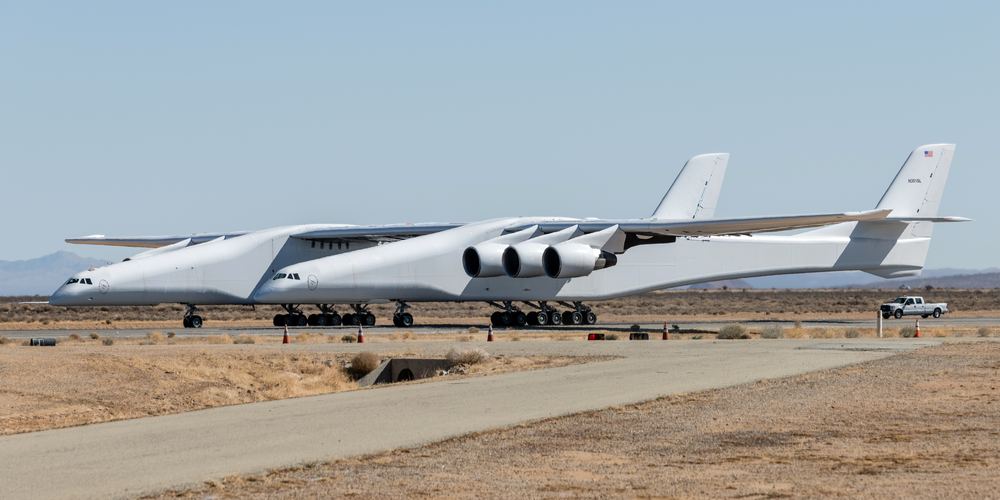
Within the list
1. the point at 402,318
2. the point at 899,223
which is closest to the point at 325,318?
the point at 402,318

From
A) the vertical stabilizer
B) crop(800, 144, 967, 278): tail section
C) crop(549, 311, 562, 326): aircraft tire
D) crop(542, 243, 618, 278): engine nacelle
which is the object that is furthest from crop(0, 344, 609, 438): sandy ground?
the vertical stabilizer

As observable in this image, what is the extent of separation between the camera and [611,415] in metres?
10.8

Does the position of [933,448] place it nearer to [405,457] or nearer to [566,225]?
[405,457]

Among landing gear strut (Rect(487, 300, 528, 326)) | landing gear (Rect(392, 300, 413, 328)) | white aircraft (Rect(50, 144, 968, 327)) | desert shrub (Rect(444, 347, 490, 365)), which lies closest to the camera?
desert shrub (Rect(444, 347, 490, 365))

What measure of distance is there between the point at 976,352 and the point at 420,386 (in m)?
11.6

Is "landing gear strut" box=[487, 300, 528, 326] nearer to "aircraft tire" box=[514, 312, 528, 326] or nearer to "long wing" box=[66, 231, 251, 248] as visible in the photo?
"aircraft tire" box=[514, 312, 528, 326]

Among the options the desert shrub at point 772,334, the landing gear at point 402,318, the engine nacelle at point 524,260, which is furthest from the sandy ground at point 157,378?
the landing gear at point 402,318

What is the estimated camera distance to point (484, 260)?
34.1m

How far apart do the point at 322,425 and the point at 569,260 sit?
23.5m

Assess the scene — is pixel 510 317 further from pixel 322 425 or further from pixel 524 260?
pixel 322 425

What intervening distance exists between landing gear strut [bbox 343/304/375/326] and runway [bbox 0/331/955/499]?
20870 mm

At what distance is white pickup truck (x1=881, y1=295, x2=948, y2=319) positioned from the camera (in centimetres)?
5038

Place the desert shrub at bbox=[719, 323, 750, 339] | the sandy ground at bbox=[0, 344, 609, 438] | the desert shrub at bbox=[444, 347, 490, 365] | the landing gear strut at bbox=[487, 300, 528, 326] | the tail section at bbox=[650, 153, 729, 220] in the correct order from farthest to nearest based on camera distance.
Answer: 1. the tail section at bbox=[650, 153, 729, 220]
2. the landing gear strut at bbox=[487, 300, 528, 326]
3. the desert shrub at bbox=[719, 323, 750, 339]
4. the desert shrub at bbox=[444, 347, 490, 365]
5. the sandy ground at bbox=[0, 344, 609, 438]

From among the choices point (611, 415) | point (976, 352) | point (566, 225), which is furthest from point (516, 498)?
point (566, 225)
